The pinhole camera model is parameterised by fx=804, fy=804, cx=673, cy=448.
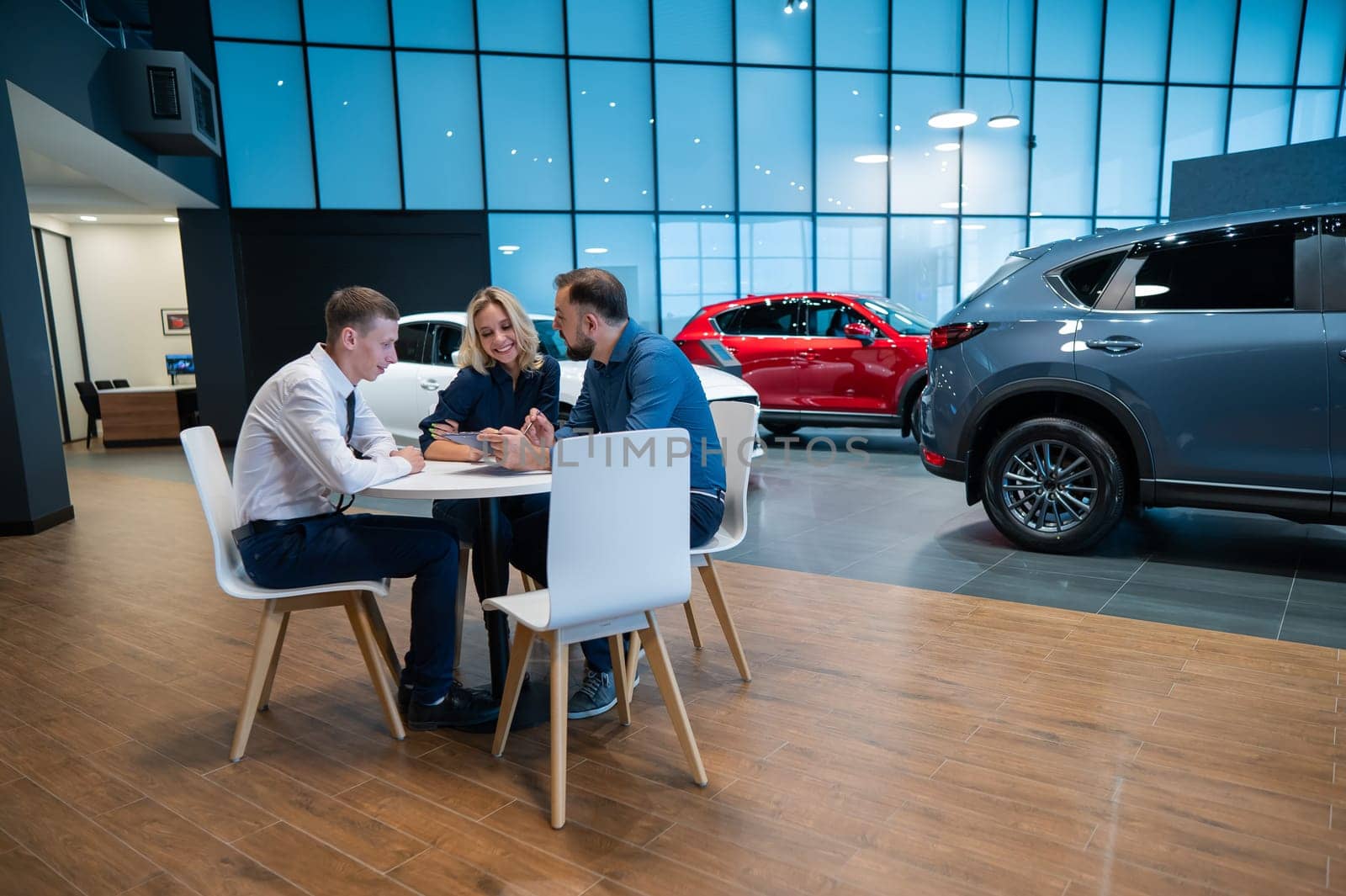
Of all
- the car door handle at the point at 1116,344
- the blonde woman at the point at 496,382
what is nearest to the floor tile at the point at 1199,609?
the car door handle at the point at 1116,344

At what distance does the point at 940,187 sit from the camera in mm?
12039

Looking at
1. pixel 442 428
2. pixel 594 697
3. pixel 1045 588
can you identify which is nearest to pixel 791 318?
pixel 1045 588

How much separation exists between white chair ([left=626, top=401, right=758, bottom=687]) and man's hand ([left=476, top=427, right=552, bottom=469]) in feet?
1.86

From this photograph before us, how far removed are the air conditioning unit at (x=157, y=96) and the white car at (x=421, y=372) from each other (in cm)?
317

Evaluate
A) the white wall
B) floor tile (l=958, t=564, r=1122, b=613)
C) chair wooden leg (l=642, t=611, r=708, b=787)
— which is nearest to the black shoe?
chair wooden leg (l=642, t=611, r=708, b=787)

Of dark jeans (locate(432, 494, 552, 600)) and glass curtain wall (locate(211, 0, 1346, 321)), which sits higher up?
glass curtain wall (locate(211, 0, 1346, 321))

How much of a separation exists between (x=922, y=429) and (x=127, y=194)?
9.29 metres

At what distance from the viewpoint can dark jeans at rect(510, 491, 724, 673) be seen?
257cm

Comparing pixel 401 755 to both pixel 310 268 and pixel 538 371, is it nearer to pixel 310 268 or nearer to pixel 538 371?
pixel 538 371

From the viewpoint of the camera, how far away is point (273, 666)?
8.39 feet

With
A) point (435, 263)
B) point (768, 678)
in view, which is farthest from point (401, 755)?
point (435, 263)

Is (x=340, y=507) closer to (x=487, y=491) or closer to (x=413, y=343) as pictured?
(x=487, y=491)

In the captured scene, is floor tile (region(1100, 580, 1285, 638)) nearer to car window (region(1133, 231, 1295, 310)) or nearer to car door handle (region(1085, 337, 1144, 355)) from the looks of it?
car door handle (region(1085, 337, 1144, 355))

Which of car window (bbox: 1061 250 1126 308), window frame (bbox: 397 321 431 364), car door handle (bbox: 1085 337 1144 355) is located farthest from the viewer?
window frame (bbox: 397 321 431 364)
